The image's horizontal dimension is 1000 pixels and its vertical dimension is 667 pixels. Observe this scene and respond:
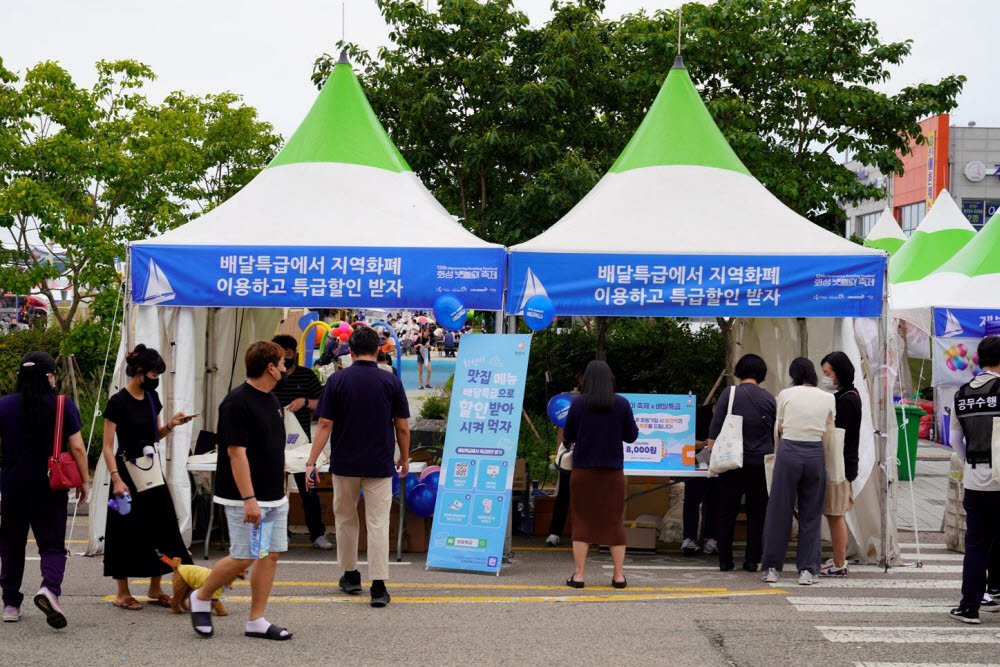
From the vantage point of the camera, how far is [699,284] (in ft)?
28.7

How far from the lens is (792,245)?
8969 millimetres

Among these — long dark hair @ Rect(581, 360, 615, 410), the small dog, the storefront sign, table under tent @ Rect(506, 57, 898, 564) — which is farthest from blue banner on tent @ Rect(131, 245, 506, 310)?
the storefront sign

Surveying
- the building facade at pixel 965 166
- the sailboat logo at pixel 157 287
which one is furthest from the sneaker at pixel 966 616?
the building facade at pixel 965 166

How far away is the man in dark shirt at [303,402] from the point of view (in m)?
8.98

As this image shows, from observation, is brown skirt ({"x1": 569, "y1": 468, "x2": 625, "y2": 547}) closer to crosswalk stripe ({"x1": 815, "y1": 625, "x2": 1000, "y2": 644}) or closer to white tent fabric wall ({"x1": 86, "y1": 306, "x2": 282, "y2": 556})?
crosswalk stripe ({"x1": 815, "y1": 625, "x2": 1000, "y2": 644})

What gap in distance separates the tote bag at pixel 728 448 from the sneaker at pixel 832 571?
1131mm

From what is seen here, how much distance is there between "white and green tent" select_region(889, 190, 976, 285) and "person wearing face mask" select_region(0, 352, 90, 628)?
1416 cm

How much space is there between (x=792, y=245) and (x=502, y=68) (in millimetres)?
7763

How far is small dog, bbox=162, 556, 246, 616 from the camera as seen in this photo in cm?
625

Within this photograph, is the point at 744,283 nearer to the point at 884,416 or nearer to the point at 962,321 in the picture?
the point at 884,416

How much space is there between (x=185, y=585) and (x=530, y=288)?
376 centimetres

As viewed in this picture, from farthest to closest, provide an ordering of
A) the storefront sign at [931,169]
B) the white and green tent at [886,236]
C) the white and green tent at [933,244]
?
the storefront sign at [931,169], the white and green tent at [886,236], the white and green tent at [933,244]

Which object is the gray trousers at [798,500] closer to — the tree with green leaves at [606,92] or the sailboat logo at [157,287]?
the sailboat logo at [157,287]

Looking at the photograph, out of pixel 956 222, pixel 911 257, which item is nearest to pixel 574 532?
pixel 911 257
